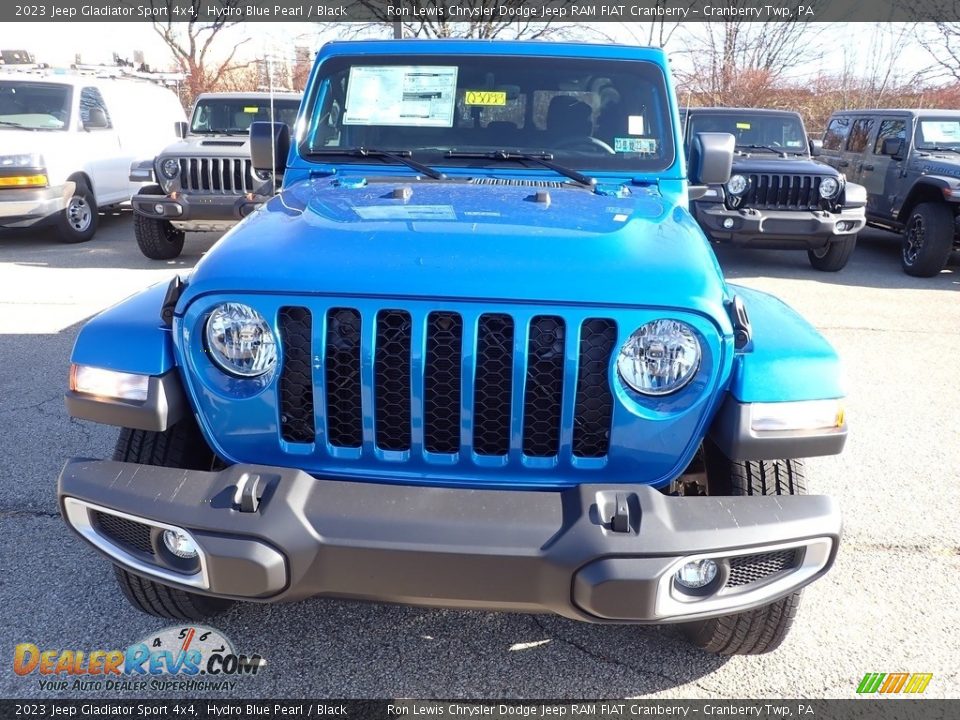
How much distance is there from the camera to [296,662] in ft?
7.81

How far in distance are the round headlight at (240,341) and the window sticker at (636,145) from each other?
1.85 meters

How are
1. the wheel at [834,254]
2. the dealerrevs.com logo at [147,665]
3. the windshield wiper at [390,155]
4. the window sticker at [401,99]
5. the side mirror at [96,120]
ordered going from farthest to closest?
the side mirror at [96,120] < the wheel at [834,254] < the window sticker at [401,99] < the windshield wiper at [390,155] < the dealerrevs.com logo at [147,665]

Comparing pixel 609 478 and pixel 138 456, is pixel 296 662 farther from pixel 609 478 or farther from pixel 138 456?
pixel 609 478

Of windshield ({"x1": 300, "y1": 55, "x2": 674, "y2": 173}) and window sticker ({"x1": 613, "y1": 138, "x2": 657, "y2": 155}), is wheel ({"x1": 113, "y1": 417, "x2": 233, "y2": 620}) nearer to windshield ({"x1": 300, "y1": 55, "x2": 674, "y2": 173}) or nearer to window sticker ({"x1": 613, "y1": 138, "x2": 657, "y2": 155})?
windshield ({"x1": 300, "y1": 55, "x2": 674, "y2": 173})

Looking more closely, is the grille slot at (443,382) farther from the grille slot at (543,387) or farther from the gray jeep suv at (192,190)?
the gray jeep suv at (192,190)

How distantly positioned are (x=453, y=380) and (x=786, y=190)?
23.9 feet

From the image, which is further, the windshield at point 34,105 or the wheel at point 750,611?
the windshield at point 34,105

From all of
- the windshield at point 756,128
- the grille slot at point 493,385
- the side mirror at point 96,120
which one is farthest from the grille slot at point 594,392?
the side mirror at point 96,120

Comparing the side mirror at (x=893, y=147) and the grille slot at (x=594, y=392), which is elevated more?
the side mirror at (x=893, y=147)

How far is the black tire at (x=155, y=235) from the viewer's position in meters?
8.09

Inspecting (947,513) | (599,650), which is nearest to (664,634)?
(599,650)

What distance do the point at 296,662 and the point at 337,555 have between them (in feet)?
2.81

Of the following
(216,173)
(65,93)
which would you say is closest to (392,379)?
(216,173)

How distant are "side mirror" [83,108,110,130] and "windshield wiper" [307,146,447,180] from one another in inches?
314
